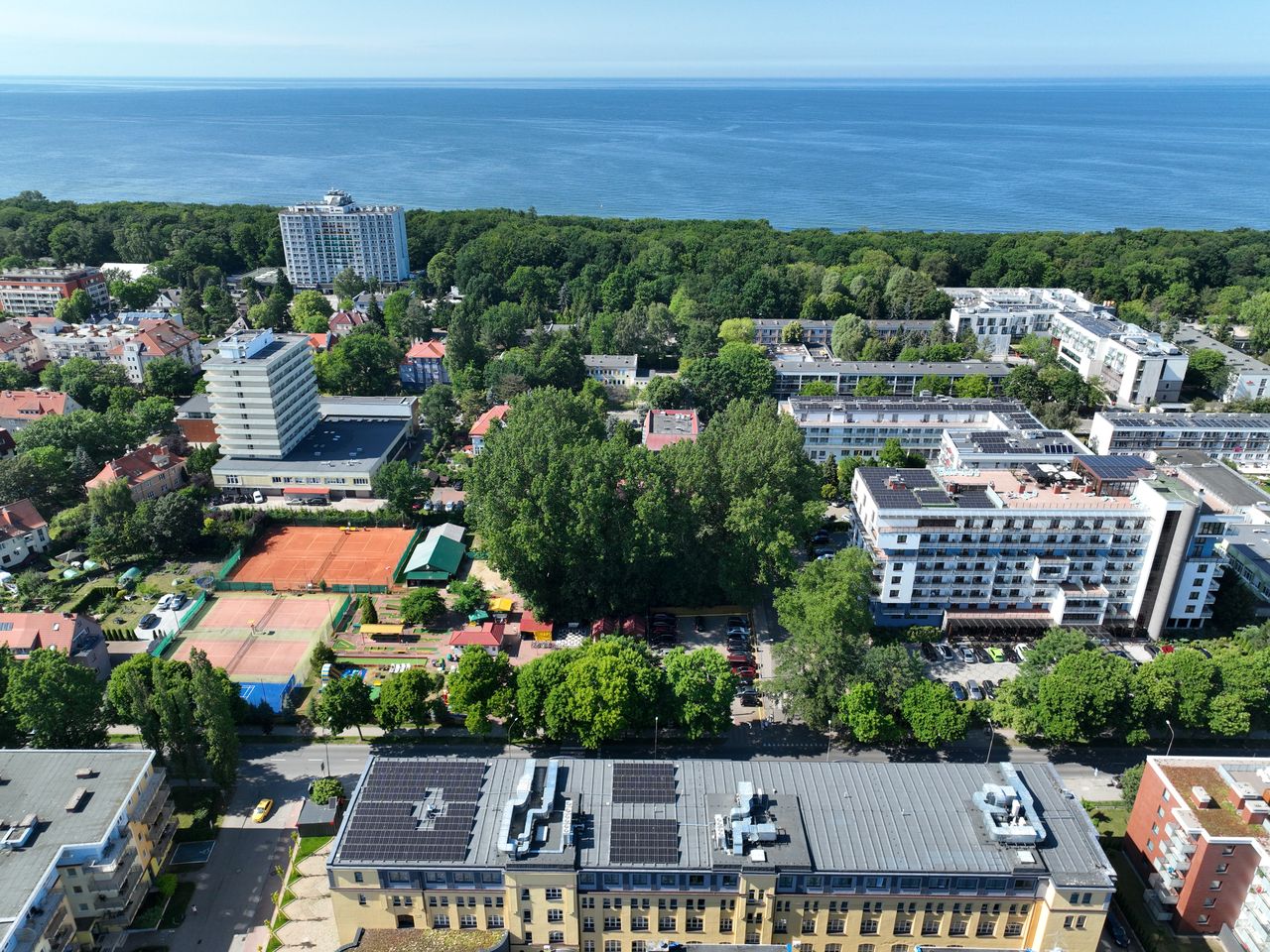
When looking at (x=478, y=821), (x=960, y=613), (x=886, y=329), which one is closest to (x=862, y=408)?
(x=960, y=613)

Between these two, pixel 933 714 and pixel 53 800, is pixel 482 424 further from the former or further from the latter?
pixel 933 714

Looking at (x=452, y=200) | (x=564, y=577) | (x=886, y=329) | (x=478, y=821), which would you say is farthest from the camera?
(x=452, y=200)

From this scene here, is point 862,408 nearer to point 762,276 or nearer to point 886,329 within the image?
point 886,329

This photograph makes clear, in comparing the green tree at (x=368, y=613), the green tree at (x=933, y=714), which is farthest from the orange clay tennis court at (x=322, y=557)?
the green tree at (x=933, y=714)

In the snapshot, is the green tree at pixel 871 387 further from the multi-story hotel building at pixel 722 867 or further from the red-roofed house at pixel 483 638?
the multi-story hotel building at pixel 722 867

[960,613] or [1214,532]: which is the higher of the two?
[1214,532]

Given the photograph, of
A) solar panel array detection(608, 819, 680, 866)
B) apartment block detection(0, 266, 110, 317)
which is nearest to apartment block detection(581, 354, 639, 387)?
solar panel array detection(608, 819, 680, 866)

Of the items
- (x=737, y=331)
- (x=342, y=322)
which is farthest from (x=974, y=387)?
(x=342, y=322)
